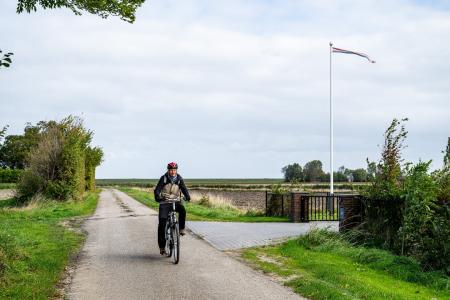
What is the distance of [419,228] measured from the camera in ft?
43.7

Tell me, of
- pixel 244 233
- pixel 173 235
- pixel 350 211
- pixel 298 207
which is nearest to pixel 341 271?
pixel 173 235

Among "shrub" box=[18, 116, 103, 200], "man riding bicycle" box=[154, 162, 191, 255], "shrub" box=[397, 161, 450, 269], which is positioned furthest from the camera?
"shrub" box=[18, 116, 103, 200]

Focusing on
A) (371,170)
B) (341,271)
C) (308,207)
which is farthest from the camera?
(308,207)

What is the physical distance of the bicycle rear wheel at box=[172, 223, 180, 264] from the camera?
11070mm

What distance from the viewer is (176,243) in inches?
438

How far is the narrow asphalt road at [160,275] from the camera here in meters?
8.46

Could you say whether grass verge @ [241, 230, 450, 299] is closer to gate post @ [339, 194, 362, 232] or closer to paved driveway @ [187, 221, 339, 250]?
paved driveway @ [187, 221, 339, 250]

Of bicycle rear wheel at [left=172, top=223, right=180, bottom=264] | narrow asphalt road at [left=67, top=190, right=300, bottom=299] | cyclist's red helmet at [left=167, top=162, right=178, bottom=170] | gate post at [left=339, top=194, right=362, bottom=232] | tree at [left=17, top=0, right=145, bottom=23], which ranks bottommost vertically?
narrow asphalt road at [left=67, top=190, right=300, bottom=299]

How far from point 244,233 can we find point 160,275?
7.91 meters

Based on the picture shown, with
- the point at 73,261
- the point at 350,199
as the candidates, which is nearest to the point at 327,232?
the point at 350,199

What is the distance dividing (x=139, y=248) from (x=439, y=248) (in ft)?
23.4

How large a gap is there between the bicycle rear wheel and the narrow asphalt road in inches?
5.7

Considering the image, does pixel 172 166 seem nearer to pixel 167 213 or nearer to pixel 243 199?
pixel 167 213

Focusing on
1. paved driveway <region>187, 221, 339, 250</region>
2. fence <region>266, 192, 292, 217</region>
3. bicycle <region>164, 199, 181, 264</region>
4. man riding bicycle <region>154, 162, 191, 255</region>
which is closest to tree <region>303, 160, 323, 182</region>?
fence <region>266, 192, 292, 217</region>
